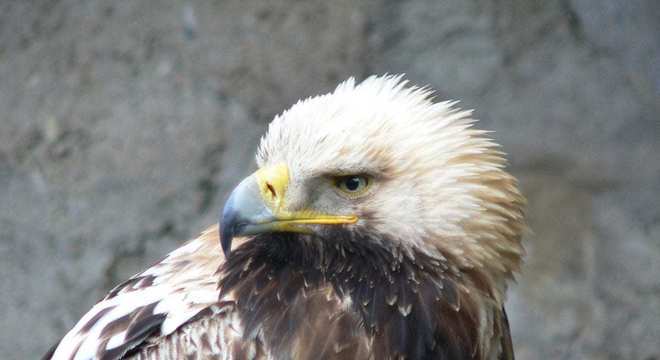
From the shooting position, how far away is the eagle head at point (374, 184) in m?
2.58

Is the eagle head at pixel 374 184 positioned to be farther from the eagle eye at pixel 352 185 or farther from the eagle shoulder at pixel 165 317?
the eagle shoulder at pixel 165 317

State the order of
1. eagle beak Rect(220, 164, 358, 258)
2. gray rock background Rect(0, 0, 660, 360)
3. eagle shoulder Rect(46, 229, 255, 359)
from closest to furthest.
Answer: eagle beak Rect(220, 164, 358, 258) < eagle shoulder Rect(46, 229, 255, 359) < gray rock background Rect(0, 0, 660, 360)

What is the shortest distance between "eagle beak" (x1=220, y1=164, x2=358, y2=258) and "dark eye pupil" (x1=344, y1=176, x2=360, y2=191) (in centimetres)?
8

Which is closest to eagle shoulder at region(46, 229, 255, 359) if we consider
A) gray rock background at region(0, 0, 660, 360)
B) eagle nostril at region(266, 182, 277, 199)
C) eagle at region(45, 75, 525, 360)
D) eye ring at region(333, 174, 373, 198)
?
eagle at region(45, 75, 525, 360)

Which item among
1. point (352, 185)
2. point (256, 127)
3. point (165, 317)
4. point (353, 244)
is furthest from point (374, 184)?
point (256, 127)

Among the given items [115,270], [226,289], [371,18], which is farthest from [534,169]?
[226,289]

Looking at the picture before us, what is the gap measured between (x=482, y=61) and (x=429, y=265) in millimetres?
2334

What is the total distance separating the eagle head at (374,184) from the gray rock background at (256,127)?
7.10 feet

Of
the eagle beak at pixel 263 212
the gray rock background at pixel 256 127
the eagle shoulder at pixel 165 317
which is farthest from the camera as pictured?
the gray rock background at pixel 256 127

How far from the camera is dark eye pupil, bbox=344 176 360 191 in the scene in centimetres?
263

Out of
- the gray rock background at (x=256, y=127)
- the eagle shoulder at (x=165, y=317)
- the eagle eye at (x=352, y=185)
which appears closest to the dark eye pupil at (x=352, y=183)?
the eagle eye at (x=352, y=185)

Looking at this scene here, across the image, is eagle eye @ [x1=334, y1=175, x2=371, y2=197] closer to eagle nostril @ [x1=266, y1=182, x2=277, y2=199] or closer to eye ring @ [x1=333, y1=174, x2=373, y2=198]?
eye ring @ [x1=333, y1=174, x2=373, y2=198]

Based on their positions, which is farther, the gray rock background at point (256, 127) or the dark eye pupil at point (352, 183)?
the gray rock background at point (256, 127)

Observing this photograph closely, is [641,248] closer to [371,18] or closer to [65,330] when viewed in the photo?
[371,18]
